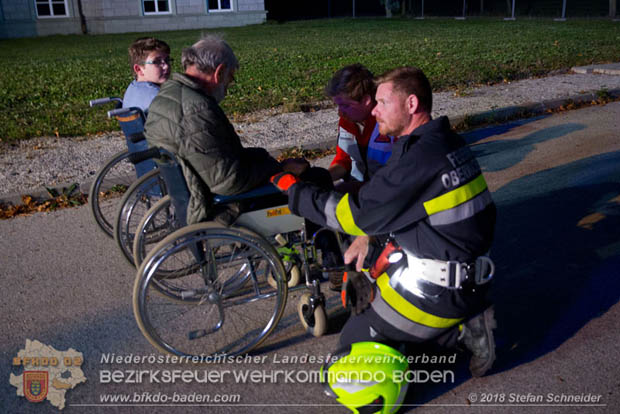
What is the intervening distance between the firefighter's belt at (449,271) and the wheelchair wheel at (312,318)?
2.60ft

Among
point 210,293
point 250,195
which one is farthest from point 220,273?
point 250,195

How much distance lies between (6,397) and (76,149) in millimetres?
4552

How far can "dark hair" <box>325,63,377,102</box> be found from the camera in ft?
12.5

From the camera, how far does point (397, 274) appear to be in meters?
2.90

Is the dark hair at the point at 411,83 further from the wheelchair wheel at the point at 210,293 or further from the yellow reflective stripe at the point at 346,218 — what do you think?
the wheelchair wheel at the point at 210,293

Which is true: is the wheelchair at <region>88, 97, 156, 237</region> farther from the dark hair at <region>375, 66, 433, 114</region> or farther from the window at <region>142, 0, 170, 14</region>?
the window at <region>142, 0, 170, 14</region>

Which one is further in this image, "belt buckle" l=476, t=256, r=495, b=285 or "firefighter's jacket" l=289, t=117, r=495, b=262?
"belt buckle" l=476, t=256, r=495, b=285

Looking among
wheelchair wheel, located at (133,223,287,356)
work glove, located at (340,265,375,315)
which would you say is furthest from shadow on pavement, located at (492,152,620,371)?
wheelchair wheel, located at (133,223,287,356)

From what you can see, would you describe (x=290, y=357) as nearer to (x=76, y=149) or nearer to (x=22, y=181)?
(x=22, y=181)

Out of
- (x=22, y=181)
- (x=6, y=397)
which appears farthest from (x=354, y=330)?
(x=22, y=181)

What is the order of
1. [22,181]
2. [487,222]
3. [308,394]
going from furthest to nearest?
[22,181] < [308,394] < [487,222]

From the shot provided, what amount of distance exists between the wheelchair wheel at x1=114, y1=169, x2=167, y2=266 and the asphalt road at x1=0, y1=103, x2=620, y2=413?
0.96 ft

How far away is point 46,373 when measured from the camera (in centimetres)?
319

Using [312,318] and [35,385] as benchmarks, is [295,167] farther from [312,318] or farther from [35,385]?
[35,385]
